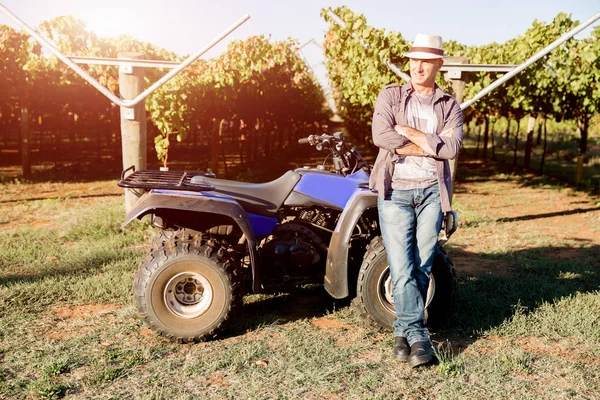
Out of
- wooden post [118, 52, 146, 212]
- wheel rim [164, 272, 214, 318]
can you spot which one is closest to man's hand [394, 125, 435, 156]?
wheel rim [164, 272, 214, 318]

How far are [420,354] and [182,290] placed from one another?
64.3 inches

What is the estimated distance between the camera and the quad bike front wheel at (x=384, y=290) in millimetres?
4109

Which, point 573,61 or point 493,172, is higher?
point 573,61

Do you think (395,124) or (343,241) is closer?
(395,124)

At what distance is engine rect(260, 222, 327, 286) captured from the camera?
4.20 meters

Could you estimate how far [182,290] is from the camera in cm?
400

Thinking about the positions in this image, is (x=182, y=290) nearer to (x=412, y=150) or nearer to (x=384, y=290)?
(x=384, y=290)

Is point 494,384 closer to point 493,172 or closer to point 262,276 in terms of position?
point 262,276

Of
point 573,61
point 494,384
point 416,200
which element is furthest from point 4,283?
point 573,61

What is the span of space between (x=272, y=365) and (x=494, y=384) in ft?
4.27

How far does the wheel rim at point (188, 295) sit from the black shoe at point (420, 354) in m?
1.37

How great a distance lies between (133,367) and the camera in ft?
11.5

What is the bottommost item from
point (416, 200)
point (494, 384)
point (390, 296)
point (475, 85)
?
point (494, 384)

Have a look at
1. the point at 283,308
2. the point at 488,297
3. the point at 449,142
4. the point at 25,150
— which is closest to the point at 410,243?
the point at 449,142
